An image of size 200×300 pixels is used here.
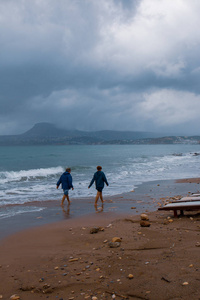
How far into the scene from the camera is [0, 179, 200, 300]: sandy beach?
3.80 m

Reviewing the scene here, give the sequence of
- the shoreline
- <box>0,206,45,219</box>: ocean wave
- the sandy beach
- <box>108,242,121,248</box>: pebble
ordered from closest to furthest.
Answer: the sandy beach, <box>108,242,121,248</box>: pebble, the shoreline, <box>0,206,45,219</box>: ocean wave

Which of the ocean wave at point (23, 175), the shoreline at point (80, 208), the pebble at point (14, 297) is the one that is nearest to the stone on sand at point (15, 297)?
the pebble at point (14, 297)

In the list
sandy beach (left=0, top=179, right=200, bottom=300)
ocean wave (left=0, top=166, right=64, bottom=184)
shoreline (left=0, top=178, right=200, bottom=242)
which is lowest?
ocean wave (left=0, top=166, right=64, bottom=184)

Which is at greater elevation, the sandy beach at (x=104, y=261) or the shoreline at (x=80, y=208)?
the sandy beach at (x=104, y=261)

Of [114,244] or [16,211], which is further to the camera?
[16,211]

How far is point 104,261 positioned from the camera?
4816 mm

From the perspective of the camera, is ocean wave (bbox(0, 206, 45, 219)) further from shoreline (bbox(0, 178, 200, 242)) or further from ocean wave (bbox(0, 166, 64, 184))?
ocean wave (bbox(0, 166, 64, 184))

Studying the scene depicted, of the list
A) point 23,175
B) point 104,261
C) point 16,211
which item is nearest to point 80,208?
point 16,211

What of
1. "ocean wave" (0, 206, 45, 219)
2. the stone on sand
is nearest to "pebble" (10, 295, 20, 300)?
the stone on sand

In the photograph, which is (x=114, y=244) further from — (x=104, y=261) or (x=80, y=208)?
(x=80, y=208)

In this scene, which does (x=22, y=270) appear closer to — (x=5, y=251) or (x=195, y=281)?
(x=5, y=251)

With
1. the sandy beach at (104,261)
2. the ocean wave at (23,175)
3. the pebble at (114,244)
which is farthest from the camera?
the ocean wave at (23,175)

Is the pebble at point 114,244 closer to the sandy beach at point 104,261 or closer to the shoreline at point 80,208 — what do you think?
the sandy beach at point 104,261

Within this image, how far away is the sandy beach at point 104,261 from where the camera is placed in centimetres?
380
